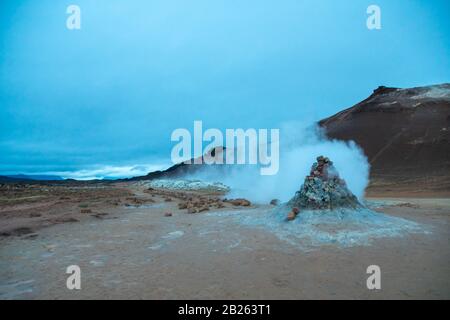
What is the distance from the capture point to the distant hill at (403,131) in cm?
3862

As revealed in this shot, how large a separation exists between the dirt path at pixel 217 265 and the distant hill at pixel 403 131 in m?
24.5

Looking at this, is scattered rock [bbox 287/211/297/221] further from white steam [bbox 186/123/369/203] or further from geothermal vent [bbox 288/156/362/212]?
white steam [bbox 186/123/369/203]

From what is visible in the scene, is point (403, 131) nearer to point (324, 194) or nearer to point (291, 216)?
point (324, 194)

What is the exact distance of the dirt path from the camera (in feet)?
18.3

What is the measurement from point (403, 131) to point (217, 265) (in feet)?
162

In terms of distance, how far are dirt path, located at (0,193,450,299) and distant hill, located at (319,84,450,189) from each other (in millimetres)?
24455

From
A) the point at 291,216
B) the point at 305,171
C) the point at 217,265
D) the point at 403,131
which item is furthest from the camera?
the point at 403,131

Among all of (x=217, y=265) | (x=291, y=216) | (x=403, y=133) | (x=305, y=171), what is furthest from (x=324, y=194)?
(x=403, y=133)

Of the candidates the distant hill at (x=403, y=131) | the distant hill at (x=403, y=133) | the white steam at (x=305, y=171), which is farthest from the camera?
the distant hill at (x=403, y=131)

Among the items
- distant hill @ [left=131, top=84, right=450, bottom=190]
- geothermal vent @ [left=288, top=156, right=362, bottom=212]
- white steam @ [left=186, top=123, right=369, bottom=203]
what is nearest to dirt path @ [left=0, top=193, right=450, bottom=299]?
geothermal vent @ [left=288, top=156, right=362, bottom=212]

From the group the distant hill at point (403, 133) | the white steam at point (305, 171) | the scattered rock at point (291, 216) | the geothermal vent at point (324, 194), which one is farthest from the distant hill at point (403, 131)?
the scattered rock at point (291, 216)

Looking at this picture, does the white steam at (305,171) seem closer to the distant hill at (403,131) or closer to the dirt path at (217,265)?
the dirt path at (217,265)

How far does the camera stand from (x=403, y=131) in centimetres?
4866
